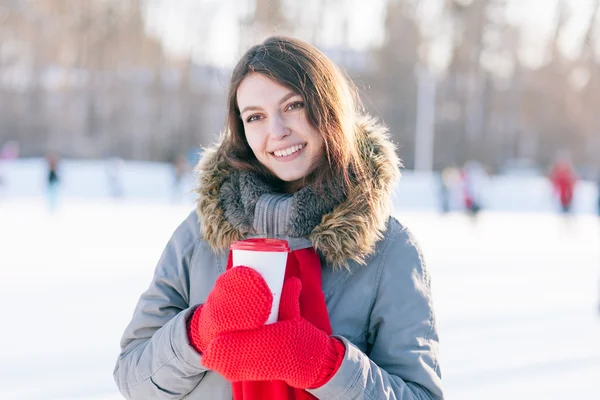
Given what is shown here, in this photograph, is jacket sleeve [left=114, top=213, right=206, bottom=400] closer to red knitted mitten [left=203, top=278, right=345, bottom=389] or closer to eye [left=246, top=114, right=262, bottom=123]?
red knitted mitten [left=203, top=278, right=345, bottom=389]

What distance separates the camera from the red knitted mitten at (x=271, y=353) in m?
1.11

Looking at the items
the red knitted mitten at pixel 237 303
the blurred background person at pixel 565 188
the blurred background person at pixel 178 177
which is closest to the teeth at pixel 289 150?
the red knitted mitten at pixel 237 303

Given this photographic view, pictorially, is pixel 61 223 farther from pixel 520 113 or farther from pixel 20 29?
pixel 520 113

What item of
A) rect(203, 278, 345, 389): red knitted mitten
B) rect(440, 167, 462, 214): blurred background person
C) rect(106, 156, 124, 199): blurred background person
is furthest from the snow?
rect(106, 156, 124, 199): blurred background person

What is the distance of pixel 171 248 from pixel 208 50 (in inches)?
1438

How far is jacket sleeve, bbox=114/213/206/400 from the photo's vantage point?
126cm

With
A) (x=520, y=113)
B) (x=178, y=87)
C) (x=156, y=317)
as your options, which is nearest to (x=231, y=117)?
(x=156, y=317)

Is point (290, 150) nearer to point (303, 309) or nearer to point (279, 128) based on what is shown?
point (279, 128)

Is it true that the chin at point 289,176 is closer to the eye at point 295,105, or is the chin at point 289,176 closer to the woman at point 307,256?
the woman at point 307,256

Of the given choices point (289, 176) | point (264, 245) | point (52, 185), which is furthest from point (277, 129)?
point (52, 185)

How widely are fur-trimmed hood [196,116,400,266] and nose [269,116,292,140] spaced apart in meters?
0.16

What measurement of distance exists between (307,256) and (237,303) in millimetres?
267

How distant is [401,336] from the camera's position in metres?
1.29

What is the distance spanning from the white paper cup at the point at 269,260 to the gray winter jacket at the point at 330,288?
181 millimetres
